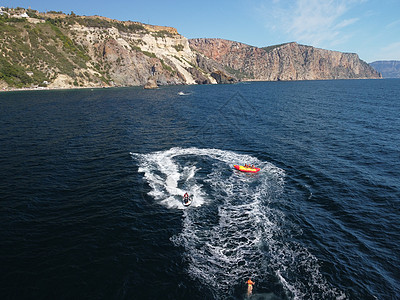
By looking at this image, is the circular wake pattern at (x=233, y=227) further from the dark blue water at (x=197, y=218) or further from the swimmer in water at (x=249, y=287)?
the swimmer in water at (x=249, y=287)

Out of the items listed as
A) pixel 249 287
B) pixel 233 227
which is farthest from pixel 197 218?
pixel 249 287

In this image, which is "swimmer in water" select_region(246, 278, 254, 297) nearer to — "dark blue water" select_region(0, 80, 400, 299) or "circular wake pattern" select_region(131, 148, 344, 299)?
"dark blue water" select_region(0, 80, 400, 299)

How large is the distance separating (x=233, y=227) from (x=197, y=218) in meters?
4.50

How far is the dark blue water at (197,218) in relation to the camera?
19.1m

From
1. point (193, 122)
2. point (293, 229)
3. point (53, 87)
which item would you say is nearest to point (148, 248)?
point (293, 229)

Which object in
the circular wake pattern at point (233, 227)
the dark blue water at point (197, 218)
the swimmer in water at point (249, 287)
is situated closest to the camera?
the swimmer in water at point (249, 287)

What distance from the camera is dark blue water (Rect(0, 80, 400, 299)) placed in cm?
1912

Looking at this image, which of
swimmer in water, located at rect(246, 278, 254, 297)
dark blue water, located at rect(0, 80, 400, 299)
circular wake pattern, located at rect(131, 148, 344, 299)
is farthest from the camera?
circular wake pattern, located at rect(131, 148, 344, 299)

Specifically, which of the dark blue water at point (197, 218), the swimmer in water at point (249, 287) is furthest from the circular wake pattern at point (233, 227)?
the swimmer in water at point (249, 287)

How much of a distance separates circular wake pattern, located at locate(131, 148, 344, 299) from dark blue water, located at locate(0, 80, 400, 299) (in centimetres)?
14

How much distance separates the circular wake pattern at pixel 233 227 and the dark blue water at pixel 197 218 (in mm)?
141

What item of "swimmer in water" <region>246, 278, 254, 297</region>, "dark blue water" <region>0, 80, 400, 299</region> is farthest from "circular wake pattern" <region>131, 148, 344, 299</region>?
"swimmer in water" <region>246, 278, 254, 297</region>

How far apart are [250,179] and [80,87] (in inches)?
7686

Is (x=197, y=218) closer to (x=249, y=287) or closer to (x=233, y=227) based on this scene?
(x=233, y=227)
